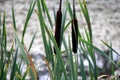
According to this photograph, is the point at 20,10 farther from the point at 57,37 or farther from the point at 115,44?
the point at 57,37

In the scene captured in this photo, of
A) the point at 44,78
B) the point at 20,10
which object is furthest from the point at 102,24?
the point at 44,78

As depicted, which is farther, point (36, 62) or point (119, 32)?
point (119, 32)

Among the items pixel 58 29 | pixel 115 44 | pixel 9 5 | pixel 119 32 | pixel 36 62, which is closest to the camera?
pixel 58 29

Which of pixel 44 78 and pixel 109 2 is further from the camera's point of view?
pixel 109 2

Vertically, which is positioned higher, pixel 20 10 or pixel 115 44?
pixel 20 10

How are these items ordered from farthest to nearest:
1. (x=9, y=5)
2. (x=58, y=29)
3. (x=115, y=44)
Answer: (x=9, y=5) → (x=115, y=44) → (x=58, y=29)

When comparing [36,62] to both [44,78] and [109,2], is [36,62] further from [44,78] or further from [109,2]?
[109,2]

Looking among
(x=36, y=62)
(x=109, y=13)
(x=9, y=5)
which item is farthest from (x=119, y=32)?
(x=9, y=5)

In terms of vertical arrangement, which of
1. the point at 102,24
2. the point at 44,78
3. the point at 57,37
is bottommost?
the point at 44,78

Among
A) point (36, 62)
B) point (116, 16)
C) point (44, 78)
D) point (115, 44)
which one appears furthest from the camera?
point (116, 16)
